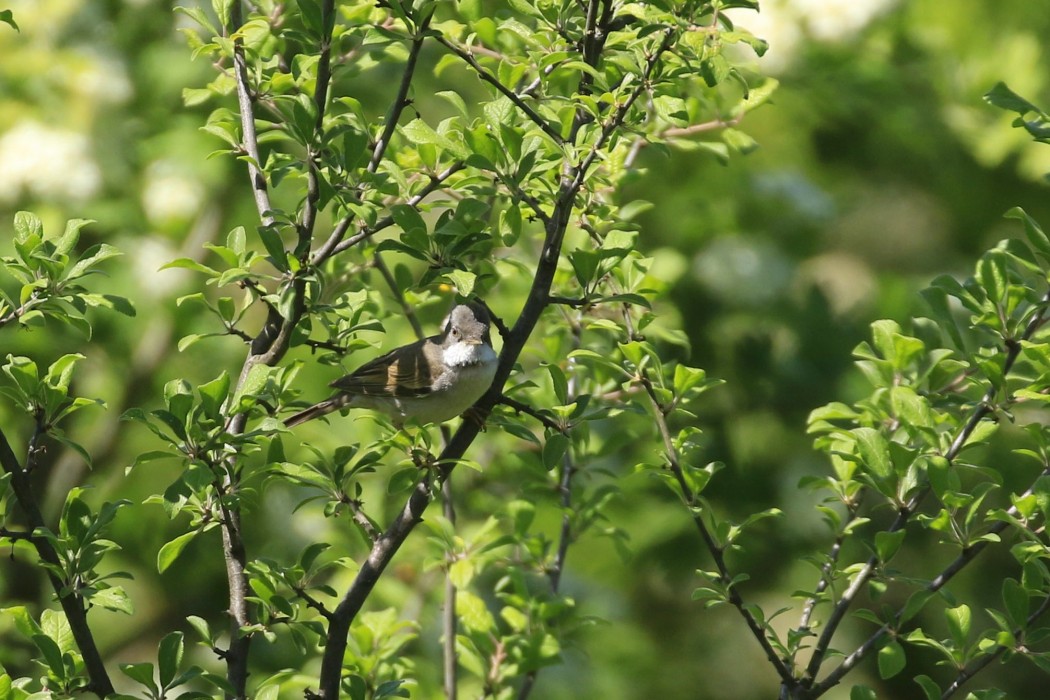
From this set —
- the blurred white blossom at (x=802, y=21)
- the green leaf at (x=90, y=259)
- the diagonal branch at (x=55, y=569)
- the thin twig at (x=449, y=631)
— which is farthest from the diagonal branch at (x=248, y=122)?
the blurred white blossom at (x=802, y=21)

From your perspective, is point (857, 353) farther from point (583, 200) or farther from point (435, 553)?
point (435, 553)

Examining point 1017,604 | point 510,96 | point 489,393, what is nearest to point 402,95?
point 510,96

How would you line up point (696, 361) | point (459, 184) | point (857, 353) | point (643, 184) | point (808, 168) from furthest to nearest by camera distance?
point (808, 168), point (643, 184), point (696, 361), point (857, 353), point (459, 184)

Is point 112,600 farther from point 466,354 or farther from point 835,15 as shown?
point 835,15

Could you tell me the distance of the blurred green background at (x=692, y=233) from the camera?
525 centimetres

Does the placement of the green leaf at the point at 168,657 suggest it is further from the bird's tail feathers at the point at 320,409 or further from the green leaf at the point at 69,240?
the bird's tail feathers at the point at 320,409

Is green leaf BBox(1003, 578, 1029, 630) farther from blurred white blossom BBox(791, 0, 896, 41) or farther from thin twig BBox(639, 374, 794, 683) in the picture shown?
blurred white blossom BBox(791, 0, 896, 41)

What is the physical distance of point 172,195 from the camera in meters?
5.64

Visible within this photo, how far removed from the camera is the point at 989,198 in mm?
6160

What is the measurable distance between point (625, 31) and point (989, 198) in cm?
435

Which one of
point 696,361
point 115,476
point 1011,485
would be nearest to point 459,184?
point 696,361

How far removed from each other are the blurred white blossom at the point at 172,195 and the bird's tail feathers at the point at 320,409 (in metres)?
2.00

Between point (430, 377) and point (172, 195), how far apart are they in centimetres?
256

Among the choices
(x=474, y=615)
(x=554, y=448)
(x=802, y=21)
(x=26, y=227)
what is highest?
(x=802, y=21)
